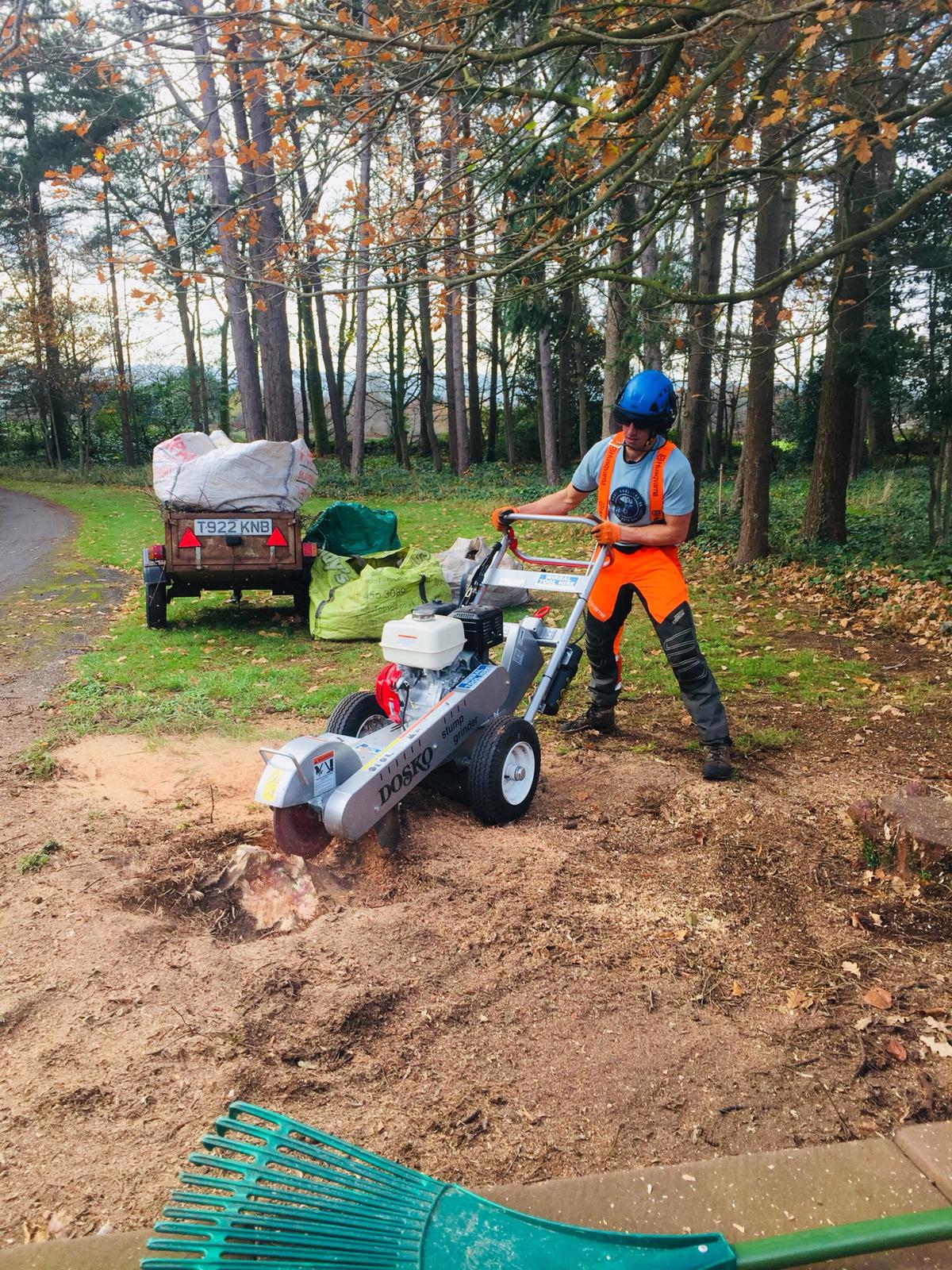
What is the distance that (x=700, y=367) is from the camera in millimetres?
13773

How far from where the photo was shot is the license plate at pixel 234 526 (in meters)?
8.13

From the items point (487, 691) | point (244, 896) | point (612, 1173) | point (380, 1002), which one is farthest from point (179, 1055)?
point (487, 691)

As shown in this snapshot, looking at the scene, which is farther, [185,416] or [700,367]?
[185,416]

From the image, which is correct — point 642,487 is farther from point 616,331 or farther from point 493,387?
point 493,387

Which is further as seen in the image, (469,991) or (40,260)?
(40,260)

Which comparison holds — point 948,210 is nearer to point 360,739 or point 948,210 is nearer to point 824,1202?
point 360,739

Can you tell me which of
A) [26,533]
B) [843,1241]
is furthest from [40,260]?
[843,1241]

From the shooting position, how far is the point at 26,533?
55.4ft

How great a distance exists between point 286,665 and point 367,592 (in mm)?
1163

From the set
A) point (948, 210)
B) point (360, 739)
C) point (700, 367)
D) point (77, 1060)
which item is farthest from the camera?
point (700, 367)

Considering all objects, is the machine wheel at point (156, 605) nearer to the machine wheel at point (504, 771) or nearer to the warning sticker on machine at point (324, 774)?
the machine wheel at point (504, 771)

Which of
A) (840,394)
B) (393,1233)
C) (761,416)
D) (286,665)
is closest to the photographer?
(393,1233)

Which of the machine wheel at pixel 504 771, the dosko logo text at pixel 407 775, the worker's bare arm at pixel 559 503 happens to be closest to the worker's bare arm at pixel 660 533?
the worker's bare arm at pixel 559 503

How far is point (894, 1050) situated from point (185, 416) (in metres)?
40.1
